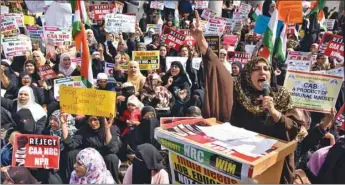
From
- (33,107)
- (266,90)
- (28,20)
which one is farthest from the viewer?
(28,20)

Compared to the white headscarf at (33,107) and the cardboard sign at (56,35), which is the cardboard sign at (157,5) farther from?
the white headscarf at (33,107)

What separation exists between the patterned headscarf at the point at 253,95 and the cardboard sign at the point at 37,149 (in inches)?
77.4

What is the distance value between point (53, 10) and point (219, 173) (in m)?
6.88

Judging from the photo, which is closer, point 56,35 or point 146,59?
point 146,59

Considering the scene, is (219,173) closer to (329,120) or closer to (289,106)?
(289,106)

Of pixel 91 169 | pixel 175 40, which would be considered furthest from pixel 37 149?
pixel 175 40

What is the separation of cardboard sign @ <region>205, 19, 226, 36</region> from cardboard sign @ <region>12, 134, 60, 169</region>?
5329 millimetres

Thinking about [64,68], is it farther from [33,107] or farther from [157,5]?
[157,5]

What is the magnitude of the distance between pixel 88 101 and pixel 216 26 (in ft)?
16.0

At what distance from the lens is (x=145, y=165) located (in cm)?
383

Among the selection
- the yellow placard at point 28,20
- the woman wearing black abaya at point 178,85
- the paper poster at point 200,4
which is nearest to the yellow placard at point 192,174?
the woman wearing black abaya at point 178,85

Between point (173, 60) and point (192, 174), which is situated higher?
point (173, 60)

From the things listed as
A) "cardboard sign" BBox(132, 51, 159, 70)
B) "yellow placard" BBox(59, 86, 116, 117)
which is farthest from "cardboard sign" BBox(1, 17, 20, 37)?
"yellow placard" BBox(59, 86, 116, 117)

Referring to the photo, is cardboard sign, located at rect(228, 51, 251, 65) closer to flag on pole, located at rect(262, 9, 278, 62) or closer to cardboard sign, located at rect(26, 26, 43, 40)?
flag on pole, located at rect(262, 9, 278, 62)
